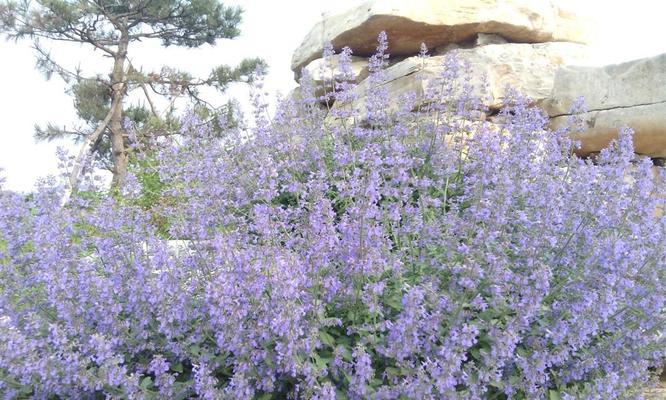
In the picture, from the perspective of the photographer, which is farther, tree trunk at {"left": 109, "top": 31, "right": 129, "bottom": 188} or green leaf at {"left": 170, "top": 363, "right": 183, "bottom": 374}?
tree trunk at {"left": 109, "top": 31, "right": 129, "bottom": 188}

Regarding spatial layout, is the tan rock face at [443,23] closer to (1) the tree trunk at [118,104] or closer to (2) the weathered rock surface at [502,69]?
(2) the weathered rock surface at [502,69]

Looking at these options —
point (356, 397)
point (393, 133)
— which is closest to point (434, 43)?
point (393, 133)

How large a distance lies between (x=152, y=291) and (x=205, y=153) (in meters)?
1.71

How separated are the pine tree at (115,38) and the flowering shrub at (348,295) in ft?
37.7

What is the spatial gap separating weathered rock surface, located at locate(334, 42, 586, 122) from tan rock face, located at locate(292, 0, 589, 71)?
556 mm

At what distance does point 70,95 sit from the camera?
15398 millimetres

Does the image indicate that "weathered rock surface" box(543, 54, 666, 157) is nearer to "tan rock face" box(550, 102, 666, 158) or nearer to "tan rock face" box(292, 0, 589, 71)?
"tan rock face" box(550, 102, 666, 158)

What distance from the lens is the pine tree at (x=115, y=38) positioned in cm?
1459

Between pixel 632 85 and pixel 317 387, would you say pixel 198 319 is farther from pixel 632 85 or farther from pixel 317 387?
pixel 632 85

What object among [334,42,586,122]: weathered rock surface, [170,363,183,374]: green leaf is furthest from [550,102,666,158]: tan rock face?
[170,363,183,374]: green leaf

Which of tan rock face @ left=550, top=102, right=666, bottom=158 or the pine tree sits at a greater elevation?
the pine tree

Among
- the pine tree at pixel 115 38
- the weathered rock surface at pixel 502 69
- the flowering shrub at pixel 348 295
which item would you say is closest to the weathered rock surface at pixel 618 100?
the weathered rock surface at pixel 502 69

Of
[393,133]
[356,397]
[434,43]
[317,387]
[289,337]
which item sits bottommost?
[356,397]

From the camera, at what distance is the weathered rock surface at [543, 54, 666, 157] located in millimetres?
6680
